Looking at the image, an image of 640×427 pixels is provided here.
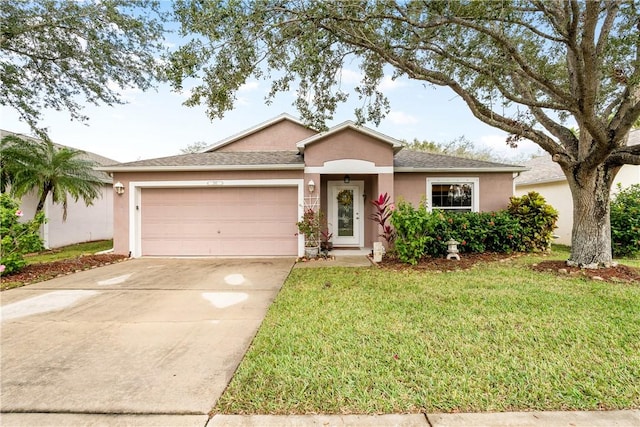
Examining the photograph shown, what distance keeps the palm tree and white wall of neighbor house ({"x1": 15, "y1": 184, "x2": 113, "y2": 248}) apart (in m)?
0.48

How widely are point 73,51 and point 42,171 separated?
433 cm

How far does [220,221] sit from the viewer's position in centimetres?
930

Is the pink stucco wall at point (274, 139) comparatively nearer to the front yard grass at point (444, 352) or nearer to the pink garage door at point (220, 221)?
the pink garage door at point (220, 221)

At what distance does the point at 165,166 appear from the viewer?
29.6 ft

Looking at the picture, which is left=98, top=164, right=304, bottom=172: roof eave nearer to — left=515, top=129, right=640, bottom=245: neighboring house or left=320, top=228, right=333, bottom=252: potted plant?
left=320, top=228, right=333, bottom=252: potted plant

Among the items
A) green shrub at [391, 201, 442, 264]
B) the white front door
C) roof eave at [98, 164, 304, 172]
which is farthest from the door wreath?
green shrub at [391, 201, 442, 264]

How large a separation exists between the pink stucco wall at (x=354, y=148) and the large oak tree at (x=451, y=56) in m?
1.48

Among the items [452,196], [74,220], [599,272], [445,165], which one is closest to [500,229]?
[452,196]

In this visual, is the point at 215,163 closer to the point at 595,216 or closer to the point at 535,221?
the point at 595,216

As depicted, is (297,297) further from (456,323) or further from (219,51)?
(219,51)

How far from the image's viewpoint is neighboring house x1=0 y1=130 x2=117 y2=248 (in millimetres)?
10789

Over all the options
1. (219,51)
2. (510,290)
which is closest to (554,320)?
(510,290)

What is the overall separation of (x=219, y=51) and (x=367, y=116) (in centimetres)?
384

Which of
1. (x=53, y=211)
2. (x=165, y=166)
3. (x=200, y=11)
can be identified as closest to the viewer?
(x=200, y=11)
